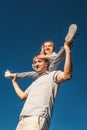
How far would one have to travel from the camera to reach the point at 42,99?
4980mm

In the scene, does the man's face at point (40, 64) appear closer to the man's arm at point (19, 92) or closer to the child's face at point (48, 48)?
the man's arm at point (19, 92)

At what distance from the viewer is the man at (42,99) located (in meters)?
4.83

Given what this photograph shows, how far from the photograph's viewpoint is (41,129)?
189 inches

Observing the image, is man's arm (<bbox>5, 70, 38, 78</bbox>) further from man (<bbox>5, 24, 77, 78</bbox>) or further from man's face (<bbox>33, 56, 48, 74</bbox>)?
man's face (<bbox>33, 56, 48, 74</bbox>)

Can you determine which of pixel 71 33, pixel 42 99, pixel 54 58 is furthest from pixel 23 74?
pixel 71 33

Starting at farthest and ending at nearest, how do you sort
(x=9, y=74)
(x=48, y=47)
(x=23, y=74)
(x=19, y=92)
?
(x=48, y=47) → (x=23, y=74) → (x=9, y=74) → (x=19, y=92)

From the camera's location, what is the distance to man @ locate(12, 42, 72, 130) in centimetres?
483

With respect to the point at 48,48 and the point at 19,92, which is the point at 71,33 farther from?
the point at 48,48

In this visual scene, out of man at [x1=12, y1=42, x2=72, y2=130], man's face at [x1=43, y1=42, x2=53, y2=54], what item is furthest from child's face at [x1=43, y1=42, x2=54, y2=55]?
man at [x1=12, y1=42, x2=72, y2=130]

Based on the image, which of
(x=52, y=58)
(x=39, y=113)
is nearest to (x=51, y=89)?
(x=39, y=113)

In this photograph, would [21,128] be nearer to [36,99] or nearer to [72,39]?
[36,99]

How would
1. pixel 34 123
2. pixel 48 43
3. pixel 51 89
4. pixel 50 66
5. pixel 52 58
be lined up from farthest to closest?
pixel 48 43
pixel 52 58
pixel 50 66
pixel 51 89
pixel 34 123

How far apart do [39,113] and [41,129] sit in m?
0.22

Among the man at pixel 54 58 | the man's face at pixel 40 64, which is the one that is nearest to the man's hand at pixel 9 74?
the man at pixel 54 58
